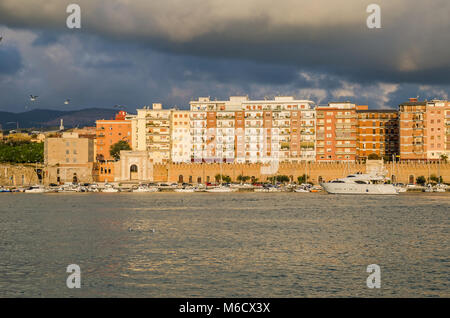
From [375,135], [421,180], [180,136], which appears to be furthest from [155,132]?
[421,180]

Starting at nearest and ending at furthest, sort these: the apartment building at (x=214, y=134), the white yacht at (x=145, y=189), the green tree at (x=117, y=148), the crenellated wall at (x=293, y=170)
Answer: the white yacht at (x=145, y=189) → the crenellated wall at (x=293, y=170) → the apartment building at (x=214, y=134) → the green tree at (x=117, y=148)

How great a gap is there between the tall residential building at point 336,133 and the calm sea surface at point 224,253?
80326 millimetres

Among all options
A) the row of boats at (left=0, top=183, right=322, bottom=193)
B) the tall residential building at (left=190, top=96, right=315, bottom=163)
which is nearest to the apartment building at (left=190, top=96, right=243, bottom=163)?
the tall residential building at (left=190, top=96, right=315, bottom=163)

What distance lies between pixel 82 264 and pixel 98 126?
A: 136063 mm

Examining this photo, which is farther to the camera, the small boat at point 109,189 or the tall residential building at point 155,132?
the tall residential building at point 155,132

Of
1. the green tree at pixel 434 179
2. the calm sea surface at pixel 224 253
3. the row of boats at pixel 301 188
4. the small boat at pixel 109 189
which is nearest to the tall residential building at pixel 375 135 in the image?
the green tree at pixel 434 179

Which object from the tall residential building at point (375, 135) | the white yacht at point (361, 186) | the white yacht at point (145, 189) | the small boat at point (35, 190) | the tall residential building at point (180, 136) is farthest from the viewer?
the tall residential building at point (180, 136)

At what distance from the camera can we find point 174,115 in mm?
164250

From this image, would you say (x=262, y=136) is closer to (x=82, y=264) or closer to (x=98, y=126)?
(x=98, y=126)

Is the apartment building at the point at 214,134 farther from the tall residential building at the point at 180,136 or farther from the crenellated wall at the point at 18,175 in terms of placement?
the crenellated wall at the point at 18,175

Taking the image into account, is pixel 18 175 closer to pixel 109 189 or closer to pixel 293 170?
pixel 109 189

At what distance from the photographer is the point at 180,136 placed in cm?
16312

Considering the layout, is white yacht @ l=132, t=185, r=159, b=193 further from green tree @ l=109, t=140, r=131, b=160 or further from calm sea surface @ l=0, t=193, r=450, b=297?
calm sea surface @ l=0, t=193, r=450, b=297

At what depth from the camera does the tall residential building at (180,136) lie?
531 ft
